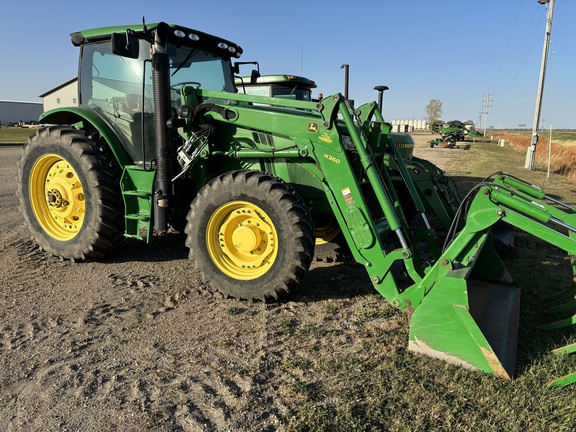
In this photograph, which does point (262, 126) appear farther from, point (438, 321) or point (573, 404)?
point (573, 404)

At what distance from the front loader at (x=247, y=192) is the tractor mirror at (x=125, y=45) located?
0.04 ft

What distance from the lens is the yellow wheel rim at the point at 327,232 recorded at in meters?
5.28

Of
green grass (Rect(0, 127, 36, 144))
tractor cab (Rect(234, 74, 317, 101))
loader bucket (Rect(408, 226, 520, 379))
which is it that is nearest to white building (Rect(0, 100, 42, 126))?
green grass (Rect(0, 127, 36, 144))

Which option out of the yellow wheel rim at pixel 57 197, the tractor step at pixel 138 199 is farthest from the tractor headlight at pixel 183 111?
the yellow wheel rim at pixel 57 197

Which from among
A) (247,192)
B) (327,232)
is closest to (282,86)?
(327,232)

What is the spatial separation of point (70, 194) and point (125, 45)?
1984mm

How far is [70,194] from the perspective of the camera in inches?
200

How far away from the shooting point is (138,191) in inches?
185

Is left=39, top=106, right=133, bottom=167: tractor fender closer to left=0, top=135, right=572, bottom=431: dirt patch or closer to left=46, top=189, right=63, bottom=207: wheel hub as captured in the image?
left=46, top=189, right=63, bottom=207: wheel hub

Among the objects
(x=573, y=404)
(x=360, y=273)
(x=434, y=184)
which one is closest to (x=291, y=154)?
(x=360, y=273)

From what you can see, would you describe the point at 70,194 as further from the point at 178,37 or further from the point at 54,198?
the point at 178,37

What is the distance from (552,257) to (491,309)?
270cm

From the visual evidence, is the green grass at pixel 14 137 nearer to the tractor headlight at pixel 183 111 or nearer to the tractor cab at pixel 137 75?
the tractor cab at pixel 137 75

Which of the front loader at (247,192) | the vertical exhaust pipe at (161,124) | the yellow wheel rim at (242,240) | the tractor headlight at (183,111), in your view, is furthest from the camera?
the tractor headlight at (183,111)
